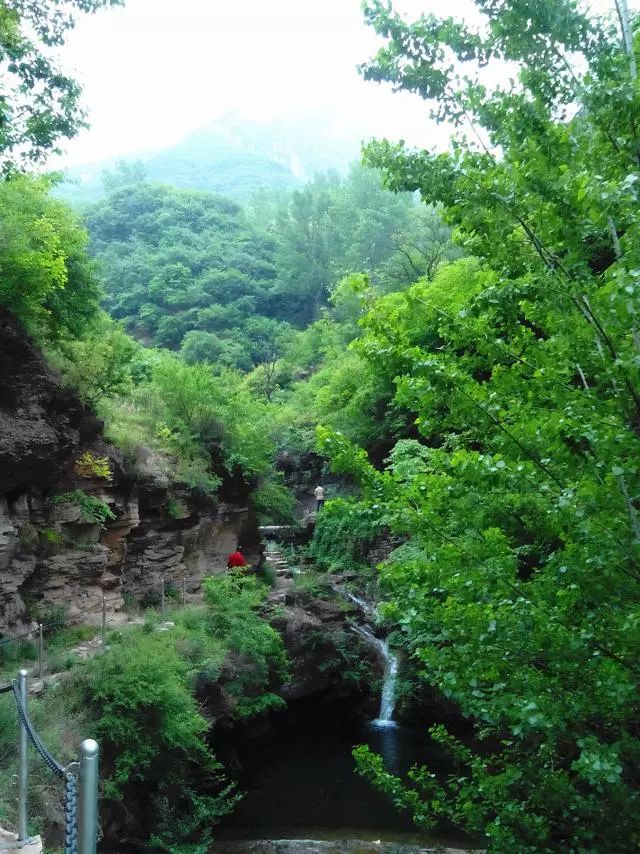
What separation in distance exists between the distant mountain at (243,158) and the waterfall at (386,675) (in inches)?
3162

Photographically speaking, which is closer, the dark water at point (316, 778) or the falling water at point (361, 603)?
the dark water at point (316, 778)

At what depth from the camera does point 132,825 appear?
10.3 metres

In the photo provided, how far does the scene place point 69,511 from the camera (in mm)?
14414

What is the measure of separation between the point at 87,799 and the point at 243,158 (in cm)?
13986

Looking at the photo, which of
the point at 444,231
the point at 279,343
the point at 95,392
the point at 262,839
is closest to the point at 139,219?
the point at 279,343

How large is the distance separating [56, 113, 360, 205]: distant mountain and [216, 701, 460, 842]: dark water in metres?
83.2

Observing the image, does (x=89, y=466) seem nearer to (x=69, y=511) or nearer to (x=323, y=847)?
(x=69, y=511)

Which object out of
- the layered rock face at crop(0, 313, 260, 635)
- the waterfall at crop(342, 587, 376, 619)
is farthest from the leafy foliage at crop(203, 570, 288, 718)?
the waterfall at crop(342, 587, 376, 619)

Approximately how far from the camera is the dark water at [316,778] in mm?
13023

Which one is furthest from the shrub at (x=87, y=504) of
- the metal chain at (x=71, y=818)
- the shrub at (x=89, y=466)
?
the metal chain at (x=71, y=818)

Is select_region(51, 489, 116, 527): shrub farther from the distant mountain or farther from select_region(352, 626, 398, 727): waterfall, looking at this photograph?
the distant mountain

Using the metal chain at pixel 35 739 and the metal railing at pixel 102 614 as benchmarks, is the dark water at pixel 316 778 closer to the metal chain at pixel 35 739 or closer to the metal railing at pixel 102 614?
the metal railing at pixel 102 614

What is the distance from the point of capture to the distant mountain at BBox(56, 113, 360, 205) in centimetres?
11300

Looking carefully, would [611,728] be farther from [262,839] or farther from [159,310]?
[159,310]
